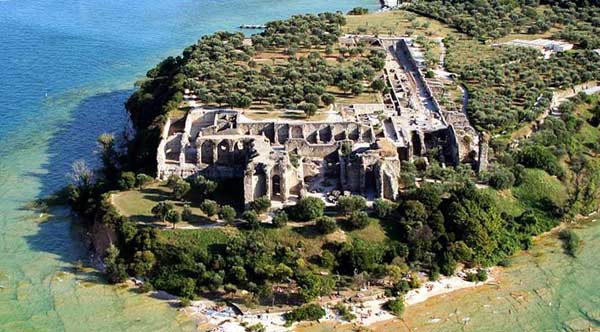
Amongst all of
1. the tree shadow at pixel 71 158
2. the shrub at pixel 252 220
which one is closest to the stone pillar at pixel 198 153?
the shrub at pixel 252 220

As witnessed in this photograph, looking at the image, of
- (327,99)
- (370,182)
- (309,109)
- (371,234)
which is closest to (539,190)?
(370,182)

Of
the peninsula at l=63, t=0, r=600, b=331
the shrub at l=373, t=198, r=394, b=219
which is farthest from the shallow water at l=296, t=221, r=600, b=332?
the shrub at l=373, t=198, r=394, b=219

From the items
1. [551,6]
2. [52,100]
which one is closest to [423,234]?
[52,100]

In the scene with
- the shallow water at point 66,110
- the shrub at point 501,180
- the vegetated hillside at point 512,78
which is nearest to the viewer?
the shallow water at point 66,110

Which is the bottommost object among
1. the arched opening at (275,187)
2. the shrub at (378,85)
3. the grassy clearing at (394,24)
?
the arched opening at (275,187)

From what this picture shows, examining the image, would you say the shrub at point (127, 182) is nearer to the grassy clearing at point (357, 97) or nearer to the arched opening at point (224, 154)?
the arched opening at point (224, 154)

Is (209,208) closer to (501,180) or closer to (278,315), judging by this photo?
(278,315)

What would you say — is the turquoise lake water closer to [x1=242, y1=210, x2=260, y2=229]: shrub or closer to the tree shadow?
the tree shadow

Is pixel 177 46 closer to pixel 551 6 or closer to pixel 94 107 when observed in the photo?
pixel 94 107
